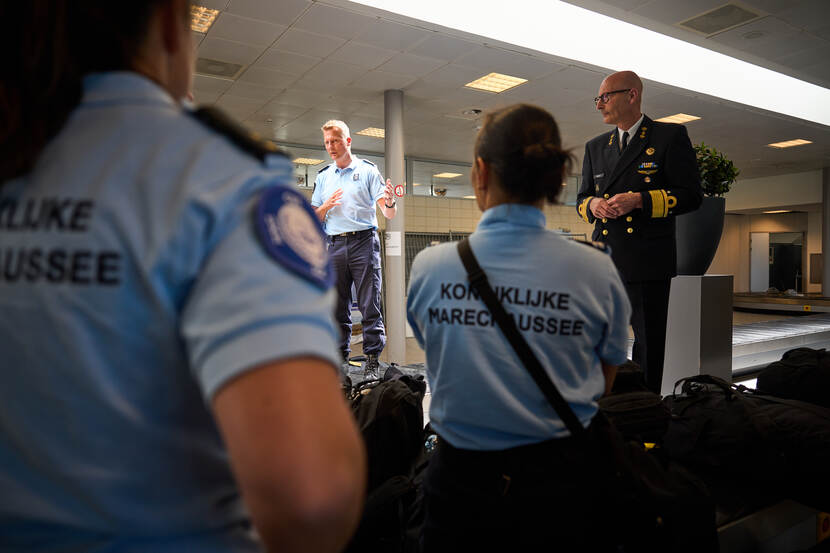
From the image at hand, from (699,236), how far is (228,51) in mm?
4766

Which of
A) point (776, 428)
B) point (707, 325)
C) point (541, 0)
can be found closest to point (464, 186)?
point (541, 0)

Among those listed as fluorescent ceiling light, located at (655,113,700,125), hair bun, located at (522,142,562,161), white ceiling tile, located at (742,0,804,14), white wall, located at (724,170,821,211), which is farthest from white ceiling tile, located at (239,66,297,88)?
white wall, located at (724,170,821,211)

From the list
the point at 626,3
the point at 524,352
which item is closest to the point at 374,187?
the point at 524,352

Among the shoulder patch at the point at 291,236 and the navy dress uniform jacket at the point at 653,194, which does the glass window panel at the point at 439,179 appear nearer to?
the navy dress uniform jacket at the point at 653,194

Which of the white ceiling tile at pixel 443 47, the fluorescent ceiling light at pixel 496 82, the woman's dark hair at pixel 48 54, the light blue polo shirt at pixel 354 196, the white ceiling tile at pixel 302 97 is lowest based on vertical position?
the woman's dark hair at pixel 48 54

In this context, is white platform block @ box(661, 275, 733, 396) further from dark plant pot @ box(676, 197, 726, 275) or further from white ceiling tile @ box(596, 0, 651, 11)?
white ceiling tile @ box(596, 0, 651, 11)

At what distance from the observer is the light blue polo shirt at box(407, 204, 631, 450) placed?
1.10 metres

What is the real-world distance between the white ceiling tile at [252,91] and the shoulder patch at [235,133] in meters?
6.45

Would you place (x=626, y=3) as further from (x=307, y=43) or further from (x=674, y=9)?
(x=307, y=43)

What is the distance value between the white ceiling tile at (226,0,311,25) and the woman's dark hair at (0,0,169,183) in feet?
14.5

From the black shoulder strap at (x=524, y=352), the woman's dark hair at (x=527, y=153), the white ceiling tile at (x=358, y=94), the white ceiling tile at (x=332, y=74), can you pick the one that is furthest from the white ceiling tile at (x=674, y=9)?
the black shoulder strap at (x=524, y=352)

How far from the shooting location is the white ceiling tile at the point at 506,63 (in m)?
5.45

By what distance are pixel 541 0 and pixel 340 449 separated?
221 inches

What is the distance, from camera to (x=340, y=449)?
413 mm
